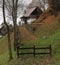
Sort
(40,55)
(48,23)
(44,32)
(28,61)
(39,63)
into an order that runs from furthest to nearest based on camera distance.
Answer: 1. (48,23)
2. (44,32)
3. (40,55)
4. (28,61)
5. (39,63)

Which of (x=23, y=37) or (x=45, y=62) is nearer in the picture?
(x=45, y=62)

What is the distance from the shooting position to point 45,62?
23.0 m

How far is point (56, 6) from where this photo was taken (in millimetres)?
46969

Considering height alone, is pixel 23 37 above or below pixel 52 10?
below

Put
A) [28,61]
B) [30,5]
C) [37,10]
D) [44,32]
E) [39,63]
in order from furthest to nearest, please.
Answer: [30,5], [37,10], [44,32], [28,61], [39,63]

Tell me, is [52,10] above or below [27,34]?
above

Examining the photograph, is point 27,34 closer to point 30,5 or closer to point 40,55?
point 40,55

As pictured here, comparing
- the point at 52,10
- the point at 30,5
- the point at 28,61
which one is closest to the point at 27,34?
the point at 52,10

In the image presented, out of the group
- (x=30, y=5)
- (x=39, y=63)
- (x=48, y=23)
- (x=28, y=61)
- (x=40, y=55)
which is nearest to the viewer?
(x=39, y=63)

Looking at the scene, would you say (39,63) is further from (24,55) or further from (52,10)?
(52,10)

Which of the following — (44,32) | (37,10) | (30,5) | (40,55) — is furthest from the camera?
(30,5)

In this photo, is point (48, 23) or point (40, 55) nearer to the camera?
point (40, 55)

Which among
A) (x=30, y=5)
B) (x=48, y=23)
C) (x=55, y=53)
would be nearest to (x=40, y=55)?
(x=55, y=53)

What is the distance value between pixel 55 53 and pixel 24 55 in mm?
2677
